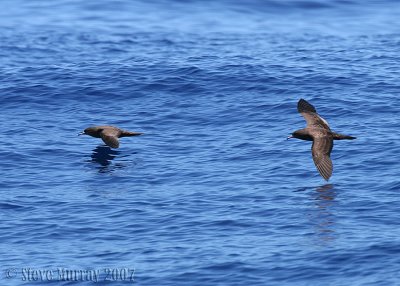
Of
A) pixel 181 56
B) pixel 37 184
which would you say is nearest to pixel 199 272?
pixel 37 184

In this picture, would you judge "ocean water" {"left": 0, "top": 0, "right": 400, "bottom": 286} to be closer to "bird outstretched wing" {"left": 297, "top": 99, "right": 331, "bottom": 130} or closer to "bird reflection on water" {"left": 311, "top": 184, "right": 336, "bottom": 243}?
"bird reflection on water" {"left": 311, "top": 184, "right": 336, "bottom": 243}

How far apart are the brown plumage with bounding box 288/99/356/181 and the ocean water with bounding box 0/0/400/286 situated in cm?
76

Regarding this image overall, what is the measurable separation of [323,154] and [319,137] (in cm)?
109

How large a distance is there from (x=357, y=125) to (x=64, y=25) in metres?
25.1

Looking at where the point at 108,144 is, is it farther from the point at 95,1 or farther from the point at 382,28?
the point at 95,1

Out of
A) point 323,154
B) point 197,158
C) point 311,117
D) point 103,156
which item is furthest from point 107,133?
point 323,154

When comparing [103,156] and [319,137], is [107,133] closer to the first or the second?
[103,156]

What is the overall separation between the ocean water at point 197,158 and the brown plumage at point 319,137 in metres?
0.76

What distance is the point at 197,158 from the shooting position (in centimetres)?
3053

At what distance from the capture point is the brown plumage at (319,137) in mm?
26900

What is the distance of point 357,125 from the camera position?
33.3 meters

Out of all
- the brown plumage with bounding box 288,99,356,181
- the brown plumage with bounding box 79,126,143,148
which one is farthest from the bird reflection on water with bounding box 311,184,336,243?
the brown plumage with bounding box 79,126,143,148

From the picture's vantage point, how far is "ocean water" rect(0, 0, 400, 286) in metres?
22.6

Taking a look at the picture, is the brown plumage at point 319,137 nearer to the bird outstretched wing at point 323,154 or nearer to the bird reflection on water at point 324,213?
the bird outstretched wing at point 323,154
